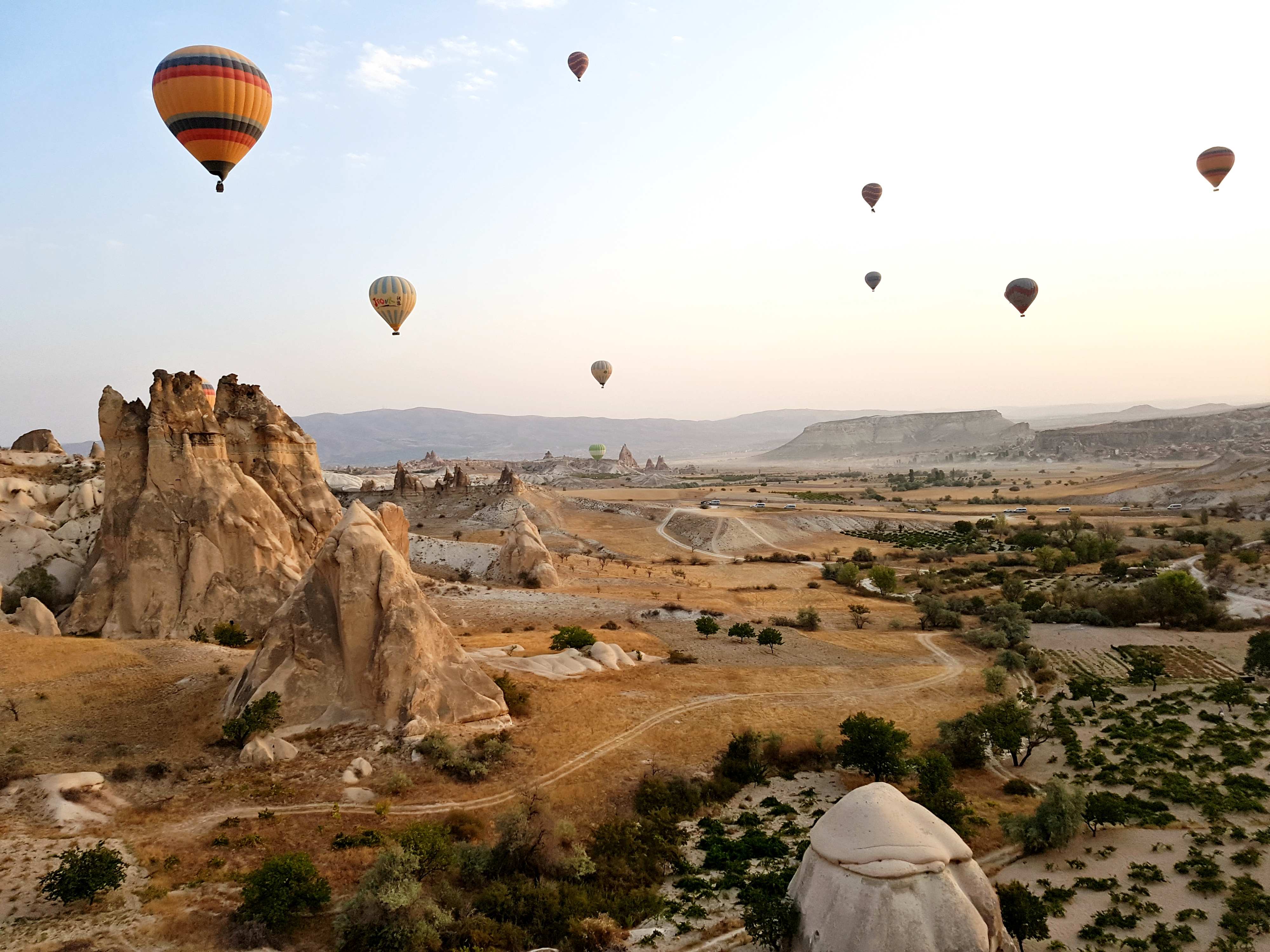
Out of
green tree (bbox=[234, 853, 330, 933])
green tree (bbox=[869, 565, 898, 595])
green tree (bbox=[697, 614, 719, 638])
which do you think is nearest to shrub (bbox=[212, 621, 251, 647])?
green tree (bbox=[234, 853, 330, 933])

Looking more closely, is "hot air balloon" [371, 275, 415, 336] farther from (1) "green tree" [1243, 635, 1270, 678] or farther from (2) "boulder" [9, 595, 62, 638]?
(1) "green tree" [1243, 635, 1270, 678]

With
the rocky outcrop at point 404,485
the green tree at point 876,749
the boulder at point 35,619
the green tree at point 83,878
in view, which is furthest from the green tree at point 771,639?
the rocky outcrop at point 404,485

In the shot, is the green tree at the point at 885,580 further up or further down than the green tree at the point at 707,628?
further down

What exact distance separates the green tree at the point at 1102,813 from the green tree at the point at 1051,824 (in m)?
0.20

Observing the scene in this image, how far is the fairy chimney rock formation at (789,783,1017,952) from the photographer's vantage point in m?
10.9

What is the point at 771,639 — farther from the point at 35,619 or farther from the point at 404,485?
the point at 404,485

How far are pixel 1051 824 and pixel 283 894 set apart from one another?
16226 millimetres

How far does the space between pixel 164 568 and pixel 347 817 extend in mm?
17874

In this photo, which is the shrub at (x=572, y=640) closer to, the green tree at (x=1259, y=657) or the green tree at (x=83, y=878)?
the green tree at (x=83, y=878)

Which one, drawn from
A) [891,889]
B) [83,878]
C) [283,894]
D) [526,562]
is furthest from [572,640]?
[891,889]

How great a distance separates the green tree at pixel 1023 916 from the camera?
1266 cm

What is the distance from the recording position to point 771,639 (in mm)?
32750

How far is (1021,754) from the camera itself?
22719mm

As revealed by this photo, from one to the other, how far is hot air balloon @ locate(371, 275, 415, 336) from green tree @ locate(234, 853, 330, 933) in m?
43.1
